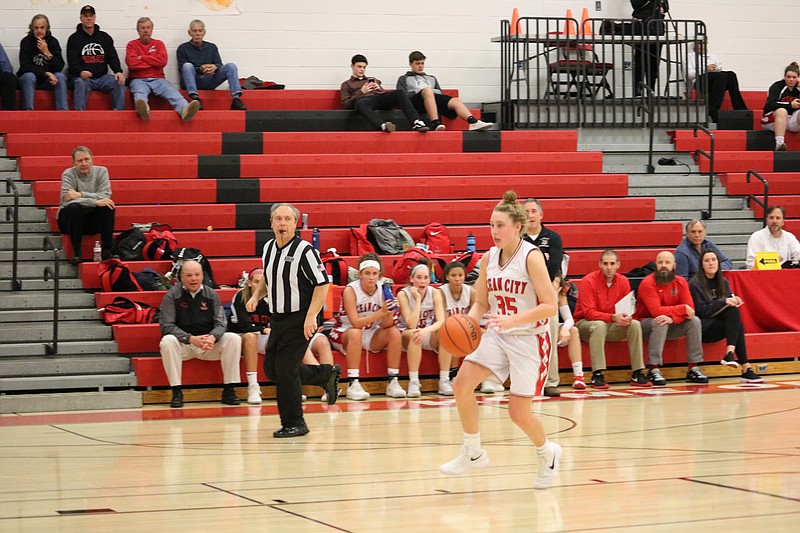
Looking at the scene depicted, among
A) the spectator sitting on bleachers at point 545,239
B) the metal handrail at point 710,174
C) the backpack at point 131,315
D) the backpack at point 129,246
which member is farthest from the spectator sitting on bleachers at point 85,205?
the metal handrail at point 710,174

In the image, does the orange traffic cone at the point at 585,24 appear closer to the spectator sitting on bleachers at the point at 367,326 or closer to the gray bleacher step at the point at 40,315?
the spectator sitting on bleachers at the point at 367,326

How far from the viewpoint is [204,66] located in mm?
13484

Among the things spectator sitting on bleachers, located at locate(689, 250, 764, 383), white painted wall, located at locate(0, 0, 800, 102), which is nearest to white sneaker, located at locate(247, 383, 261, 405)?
spectator sitting on bleachers, located at locate(689, 250, 764, 383)

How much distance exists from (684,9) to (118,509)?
43.7ft

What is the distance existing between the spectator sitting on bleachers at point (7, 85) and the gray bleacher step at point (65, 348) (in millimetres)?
4127

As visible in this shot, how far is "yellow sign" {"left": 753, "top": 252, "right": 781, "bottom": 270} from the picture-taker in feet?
38.1

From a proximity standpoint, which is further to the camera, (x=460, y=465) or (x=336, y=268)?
(x=336, y=268)

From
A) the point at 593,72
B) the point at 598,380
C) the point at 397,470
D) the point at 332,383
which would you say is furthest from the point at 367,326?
the point at 593,72

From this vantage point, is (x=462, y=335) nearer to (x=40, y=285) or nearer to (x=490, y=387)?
(x=490, y=387)

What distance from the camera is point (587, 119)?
48.8 feet

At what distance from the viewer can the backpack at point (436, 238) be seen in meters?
11.5

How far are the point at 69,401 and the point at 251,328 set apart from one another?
165 centimetres

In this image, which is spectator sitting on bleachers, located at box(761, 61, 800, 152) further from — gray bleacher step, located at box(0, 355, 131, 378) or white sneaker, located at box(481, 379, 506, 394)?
gray bleacher step, located at box(0, 355, 131, 378)

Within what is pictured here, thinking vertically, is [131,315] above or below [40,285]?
below
